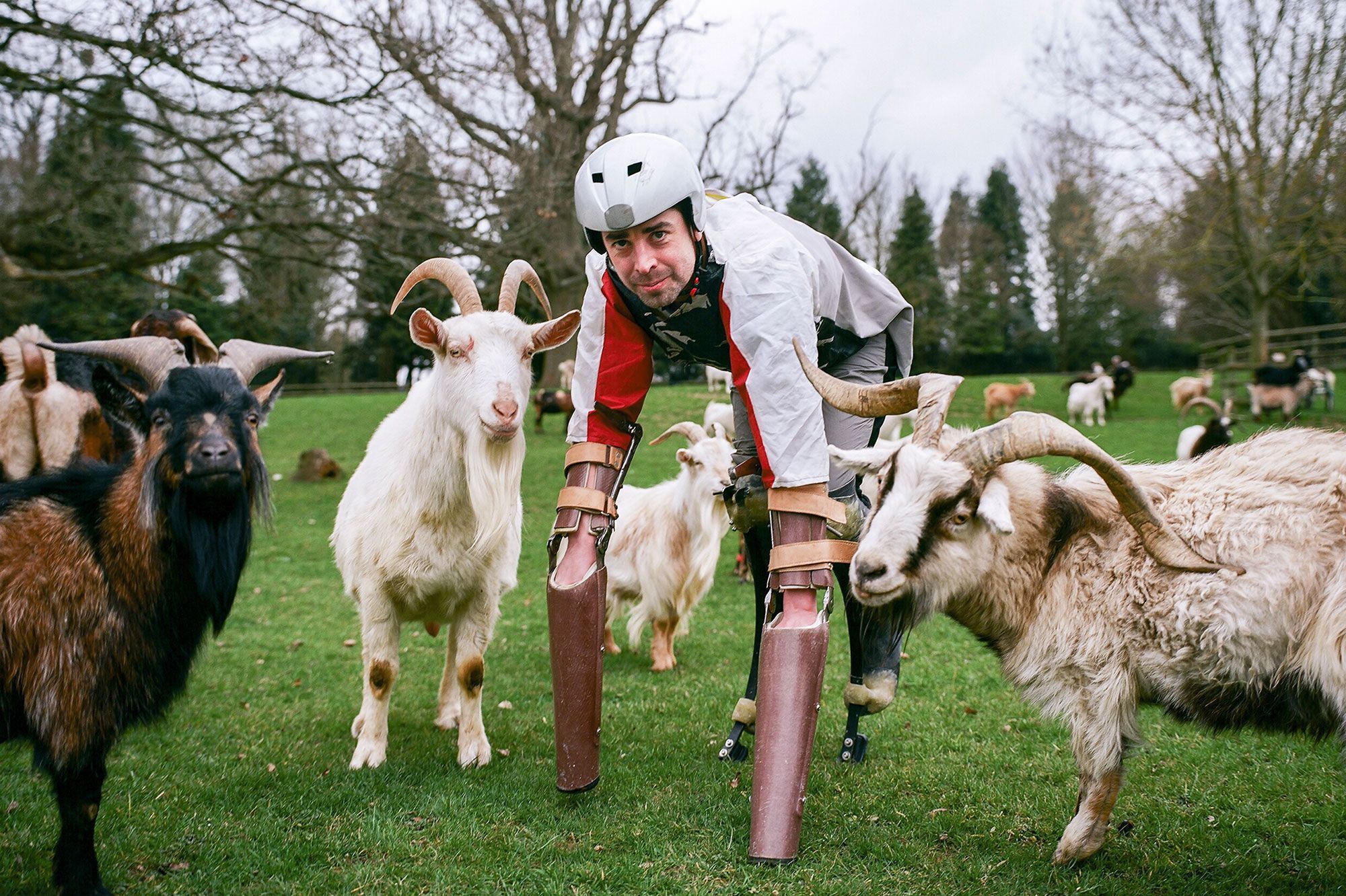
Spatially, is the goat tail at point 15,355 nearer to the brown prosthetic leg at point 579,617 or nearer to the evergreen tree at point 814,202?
the brown prosthetic leg at point 579,617

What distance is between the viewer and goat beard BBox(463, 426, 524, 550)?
407 centimetres

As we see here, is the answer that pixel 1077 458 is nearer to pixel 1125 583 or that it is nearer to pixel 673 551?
pixel 1125 583

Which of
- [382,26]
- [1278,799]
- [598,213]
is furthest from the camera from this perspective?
[382,26]

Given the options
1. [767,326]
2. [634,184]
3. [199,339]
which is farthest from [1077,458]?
[199,339]

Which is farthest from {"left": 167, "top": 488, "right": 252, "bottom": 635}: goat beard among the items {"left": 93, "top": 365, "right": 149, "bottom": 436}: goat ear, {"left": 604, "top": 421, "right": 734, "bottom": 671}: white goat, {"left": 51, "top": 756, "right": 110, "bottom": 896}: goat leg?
{"left": 604, "top": 421, "right": 734, "bottom": 671}: white goat

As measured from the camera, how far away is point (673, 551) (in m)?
6.69

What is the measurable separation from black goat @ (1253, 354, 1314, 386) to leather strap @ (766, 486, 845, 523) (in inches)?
1033

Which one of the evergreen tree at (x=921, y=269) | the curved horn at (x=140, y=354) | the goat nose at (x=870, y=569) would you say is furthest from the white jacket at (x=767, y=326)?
the evergreen tree at (x=921, y=269)

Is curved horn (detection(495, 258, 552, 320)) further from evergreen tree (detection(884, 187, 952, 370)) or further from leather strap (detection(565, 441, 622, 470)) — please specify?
evergreen tree (detection(884, 187, 952, 370))

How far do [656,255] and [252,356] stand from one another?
6.77 ft

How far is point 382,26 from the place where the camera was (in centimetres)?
1029

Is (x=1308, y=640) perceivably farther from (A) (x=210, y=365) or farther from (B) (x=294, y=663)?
(B) (x=294, y=663)

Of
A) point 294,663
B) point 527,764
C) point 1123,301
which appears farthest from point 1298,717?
point 1123,301

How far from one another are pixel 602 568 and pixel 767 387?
1030mm
